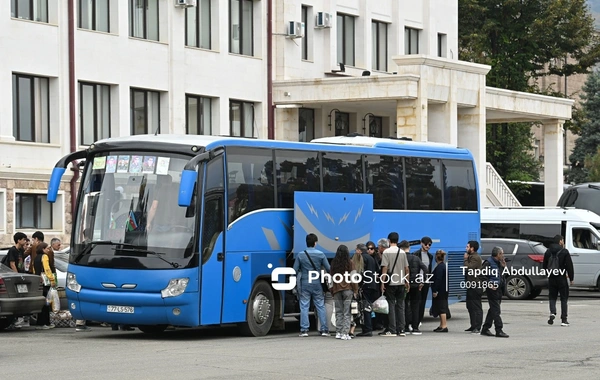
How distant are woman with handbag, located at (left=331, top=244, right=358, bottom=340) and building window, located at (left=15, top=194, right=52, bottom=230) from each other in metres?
14.5

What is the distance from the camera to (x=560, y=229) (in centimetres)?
3684

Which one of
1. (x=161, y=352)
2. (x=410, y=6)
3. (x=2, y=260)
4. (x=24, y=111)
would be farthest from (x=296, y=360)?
(x=410, y=6)

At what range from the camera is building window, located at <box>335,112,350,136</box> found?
45.4 meters

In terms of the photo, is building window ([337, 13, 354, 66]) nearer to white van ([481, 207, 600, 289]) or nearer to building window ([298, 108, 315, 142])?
building window ([298, 108, 315, 142])

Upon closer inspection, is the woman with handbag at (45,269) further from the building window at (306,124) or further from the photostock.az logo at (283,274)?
the building window at (306,124)

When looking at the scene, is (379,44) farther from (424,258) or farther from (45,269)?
(45,269)

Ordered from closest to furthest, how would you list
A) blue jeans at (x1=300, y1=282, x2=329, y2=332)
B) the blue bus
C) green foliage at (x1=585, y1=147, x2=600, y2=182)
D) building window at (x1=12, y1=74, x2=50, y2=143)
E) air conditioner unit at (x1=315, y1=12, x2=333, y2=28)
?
1. the blue bus
2. blue jeans at (x1=300, y1=282, x2=329, y2=332)
3. building window at (x1=12, y1=74, x2=50, y2=143)
4. air conditioner unit at (x1=315, y1=12, x2=333, y2=28)
5. green foliage at (x1=585, y1=147, x2=600, y2=182)

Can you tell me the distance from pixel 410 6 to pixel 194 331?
89.4 feet

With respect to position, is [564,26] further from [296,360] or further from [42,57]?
[296,360]

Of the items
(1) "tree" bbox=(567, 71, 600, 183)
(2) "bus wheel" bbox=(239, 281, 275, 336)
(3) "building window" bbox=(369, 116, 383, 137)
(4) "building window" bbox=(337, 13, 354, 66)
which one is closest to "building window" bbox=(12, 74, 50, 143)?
(4) "building window" bbox=(337, 13, 354, 66)

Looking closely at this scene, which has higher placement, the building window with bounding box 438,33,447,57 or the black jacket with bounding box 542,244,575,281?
the building window with bounding box 438,33,447,57

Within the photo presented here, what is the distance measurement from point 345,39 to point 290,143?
2343cm

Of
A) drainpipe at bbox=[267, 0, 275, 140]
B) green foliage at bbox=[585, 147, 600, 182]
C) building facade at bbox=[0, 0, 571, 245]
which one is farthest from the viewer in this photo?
green foliage at bbox=[585, 147, 600, 182]

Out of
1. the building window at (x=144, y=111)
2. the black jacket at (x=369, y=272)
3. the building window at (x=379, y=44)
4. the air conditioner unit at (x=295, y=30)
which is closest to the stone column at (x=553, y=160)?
the building window at (x=379, y=44)
